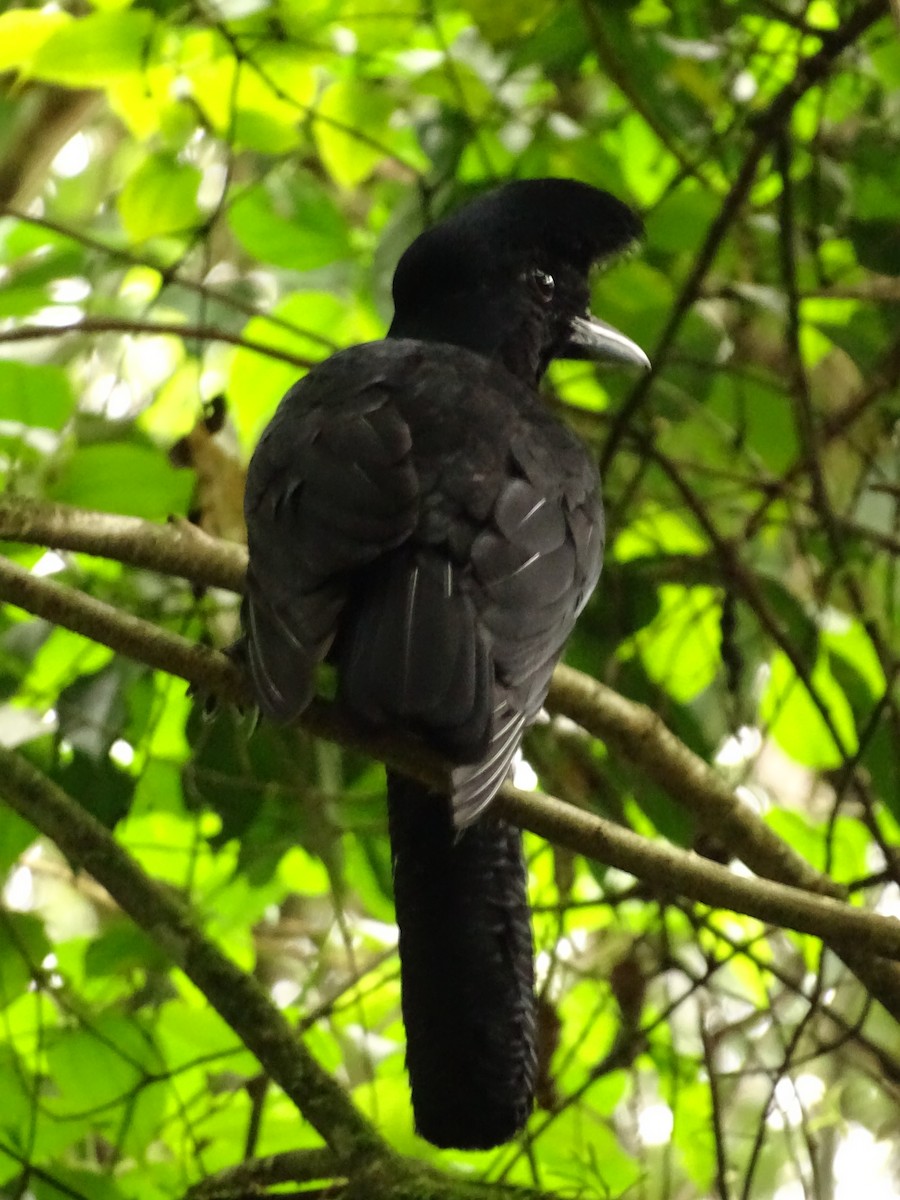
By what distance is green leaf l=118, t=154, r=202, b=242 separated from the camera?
2.12 m

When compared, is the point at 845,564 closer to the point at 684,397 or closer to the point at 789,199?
the point at 684,397

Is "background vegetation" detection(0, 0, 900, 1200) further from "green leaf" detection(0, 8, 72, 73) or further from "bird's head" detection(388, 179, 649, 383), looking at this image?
"bird's head" detection(388, 179, 649, 383)

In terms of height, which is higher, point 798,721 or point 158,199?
point 158,199

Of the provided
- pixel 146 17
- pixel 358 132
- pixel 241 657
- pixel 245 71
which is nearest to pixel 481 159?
pixel 358 132

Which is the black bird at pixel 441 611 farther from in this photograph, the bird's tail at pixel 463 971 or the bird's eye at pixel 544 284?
the bird's eye at pixel 544 284

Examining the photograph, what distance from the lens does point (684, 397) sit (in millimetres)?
2141

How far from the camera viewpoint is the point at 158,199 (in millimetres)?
2127

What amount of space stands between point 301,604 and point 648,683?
85 cm

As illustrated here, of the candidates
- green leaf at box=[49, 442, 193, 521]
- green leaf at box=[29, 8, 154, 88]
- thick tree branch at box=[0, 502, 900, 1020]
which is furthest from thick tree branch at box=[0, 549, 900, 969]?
green leaf at box=[29, 8, 154, 88]


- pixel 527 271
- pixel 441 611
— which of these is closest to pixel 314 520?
pixel 441 611

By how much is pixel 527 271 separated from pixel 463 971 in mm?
923

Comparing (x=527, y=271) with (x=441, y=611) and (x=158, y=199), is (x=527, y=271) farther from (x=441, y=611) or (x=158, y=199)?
(x=441, y=611)

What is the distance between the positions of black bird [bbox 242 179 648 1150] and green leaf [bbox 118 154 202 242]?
0.56 m

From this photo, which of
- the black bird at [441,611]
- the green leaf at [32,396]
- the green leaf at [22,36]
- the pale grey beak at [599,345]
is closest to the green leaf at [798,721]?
the pale grey beak at [599,345]
